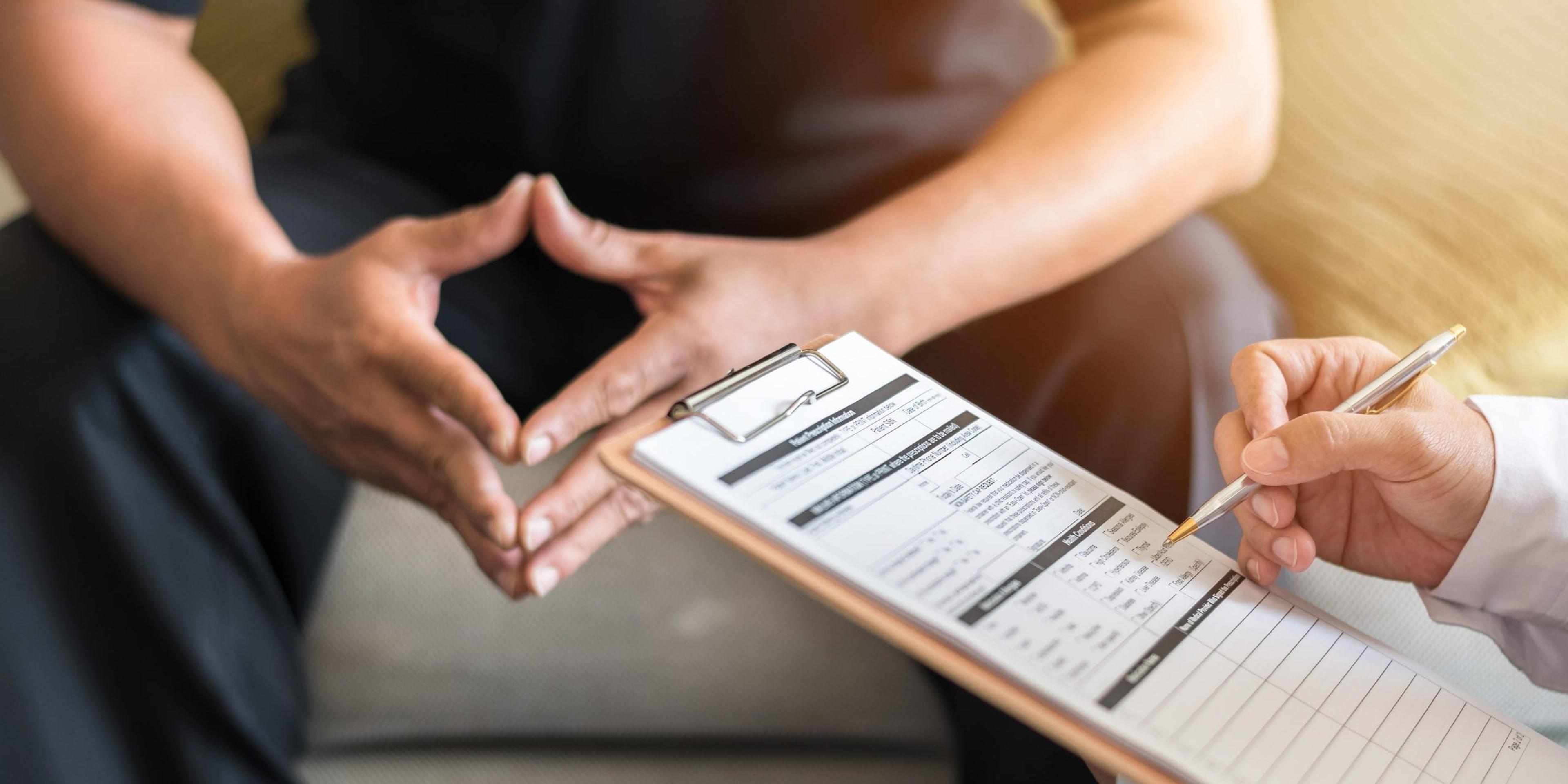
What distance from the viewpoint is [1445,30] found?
0.77m

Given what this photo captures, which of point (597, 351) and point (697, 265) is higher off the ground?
point (697, 265)

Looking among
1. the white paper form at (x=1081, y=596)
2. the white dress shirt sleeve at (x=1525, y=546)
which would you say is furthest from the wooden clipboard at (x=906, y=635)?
the white dress shirt sleeve at (x=1525, y=546)

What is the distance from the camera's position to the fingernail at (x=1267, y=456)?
391 millimetres

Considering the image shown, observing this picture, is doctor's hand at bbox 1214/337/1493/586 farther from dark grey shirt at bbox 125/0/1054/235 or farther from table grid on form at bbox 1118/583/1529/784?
dark grey shirt at bbox 125/0/1054/235

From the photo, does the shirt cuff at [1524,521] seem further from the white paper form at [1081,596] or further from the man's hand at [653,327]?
the man's hand at [653,327]

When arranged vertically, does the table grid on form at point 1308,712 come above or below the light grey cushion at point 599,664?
above

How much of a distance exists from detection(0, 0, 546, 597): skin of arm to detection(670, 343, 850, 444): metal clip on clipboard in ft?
0.49

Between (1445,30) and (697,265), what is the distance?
0.63 metres

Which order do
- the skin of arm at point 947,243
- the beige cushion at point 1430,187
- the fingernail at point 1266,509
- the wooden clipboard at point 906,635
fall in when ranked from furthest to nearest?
the beige cushion at point 1430,187 → the skin of arm at point 947,243 → the fingernail at point 1266,509 → the wooden clipboard at point 906,635

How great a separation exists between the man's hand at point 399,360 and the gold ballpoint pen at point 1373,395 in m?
0.31

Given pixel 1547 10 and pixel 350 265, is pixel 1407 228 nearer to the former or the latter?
pixel 1547 10

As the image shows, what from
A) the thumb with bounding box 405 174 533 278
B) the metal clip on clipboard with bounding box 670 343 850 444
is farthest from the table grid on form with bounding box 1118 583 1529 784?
the thumb with bounding box 405 174 533 278

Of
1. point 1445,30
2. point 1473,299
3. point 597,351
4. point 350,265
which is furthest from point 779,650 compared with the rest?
point 1445,30

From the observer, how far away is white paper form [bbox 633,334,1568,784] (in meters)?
0.32
